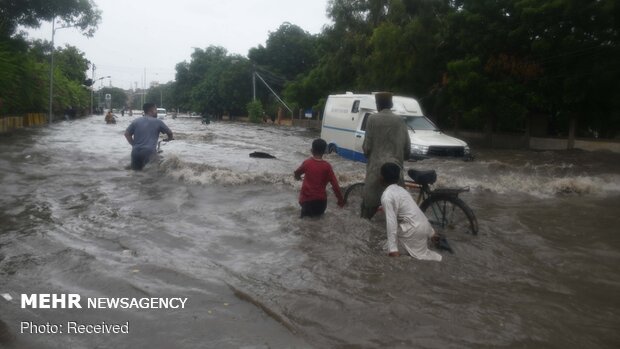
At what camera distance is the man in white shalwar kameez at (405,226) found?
17.7ft

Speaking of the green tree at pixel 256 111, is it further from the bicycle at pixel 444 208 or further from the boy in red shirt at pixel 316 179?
the bicycle at pixel 444 208

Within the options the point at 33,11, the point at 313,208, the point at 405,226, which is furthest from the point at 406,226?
the point at 33,11

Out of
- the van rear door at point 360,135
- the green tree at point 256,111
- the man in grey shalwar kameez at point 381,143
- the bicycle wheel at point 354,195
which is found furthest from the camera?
the green tree at point 256,111

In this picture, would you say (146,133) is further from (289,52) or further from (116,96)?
(116,96)

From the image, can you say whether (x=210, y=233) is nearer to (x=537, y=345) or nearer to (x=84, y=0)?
(x=537, y=345)

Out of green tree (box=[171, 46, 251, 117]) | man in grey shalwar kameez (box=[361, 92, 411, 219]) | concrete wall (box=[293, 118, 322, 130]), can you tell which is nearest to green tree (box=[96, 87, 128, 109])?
green tree (box=[171, 46, 251, 117])

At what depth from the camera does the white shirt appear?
212 inches

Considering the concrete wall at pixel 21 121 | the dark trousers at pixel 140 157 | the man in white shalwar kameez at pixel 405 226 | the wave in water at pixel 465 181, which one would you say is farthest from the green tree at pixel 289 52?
the man in white shalwar kameez at pixel 405 226

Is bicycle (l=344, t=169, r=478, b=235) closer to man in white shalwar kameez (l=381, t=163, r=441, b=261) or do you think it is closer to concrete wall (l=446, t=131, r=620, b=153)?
man in white shalwar kameez (l=381, t=163, r=441, b=261)

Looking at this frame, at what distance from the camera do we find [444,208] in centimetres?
649

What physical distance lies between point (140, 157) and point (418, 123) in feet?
26.5

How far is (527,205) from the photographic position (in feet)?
32.5

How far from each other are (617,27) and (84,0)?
25.4m

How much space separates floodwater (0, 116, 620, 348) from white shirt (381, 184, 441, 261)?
178 millimetres
